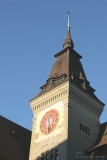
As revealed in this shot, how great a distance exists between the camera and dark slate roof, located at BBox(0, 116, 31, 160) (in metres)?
38.4

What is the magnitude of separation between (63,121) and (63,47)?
46.9 ft

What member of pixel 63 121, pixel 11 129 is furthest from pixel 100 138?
pixel 11 129

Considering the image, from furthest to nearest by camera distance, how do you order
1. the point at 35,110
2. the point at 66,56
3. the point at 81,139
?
the point at 66,56, the point at 35,110, the point at 81,139

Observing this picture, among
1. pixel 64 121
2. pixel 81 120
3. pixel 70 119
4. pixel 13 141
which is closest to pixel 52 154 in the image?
pixel 64 121

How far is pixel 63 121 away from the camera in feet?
124

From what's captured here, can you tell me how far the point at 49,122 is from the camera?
129ft

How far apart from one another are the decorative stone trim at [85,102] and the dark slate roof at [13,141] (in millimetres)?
8566

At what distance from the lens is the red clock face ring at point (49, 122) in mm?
38875

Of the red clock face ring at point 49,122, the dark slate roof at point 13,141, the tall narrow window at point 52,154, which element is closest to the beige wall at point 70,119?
the tall narrow window at point 52,154

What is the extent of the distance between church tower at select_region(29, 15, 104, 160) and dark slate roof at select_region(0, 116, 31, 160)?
1.81 meters

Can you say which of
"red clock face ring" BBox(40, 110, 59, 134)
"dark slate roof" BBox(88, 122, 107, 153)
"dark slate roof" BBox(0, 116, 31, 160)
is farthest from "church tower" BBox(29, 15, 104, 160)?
"dark slate roof" BBox(0, 116, 31, 160)

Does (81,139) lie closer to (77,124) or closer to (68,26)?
(77,124)

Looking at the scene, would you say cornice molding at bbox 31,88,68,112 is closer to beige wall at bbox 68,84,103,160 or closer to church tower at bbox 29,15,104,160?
church tower at bbox 29,15,104,160

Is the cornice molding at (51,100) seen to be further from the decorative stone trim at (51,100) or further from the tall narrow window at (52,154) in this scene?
the tall narrow window at (52,154)
